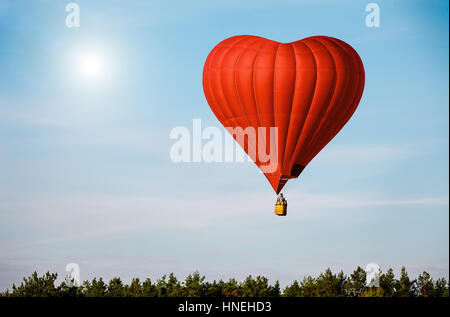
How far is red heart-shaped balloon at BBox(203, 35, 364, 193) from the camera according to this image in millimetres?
40312

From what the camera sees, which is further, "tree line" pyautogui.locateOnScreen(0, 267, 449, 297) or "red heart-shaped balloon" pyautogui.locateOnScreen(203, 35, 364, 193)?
"tree line" pyautogui.locateOnScreen(0, 267, 449, 297)

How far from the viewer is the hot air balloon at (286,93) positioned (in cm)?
4031

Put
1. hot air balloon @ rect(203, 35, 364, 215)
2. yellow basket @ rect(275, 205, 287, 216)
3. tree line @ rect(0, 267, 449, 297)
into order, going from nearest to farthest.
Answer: yellow basket @ rect(275, 205, 287, 216) → hot air balloon @ rect(203, 35, 364, 215) → tree line @ rect(0, 267, 449, 297)

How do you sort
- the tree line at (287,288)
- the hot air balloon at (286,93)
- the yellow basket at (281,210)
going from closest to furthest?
1. the yellow basket at (281,210)
2. the hot air balloon at (286,93)
3. the tree line at (287,288)

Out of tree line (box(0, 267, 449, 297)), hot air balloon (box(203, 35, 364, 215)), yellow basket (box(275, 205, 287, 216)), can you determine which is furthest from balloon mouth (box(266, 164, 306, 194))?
tree line (box(0, 267, 449, 297))

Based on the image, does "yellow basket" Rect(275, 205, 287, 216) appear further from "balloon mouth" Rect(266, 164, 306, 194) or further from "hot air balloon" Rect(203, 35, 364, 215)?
"hot air balloon" Rect(203, 35, 364, 215)

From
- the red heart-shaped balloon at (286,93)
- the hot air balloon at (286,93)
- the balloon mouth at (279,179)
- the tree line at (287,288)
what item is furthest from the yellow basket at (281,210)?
the tree line at (287,288)

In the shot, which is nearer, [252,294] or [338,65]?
[338,65]

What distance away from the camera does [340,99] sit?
41.1 meters

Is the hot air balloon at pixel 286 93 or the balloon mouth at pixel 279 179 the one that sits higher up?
the hot air balloon at pixel 286 93

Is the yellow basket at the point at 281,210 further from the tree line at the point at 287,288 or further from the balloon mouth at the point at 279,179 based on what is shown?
the tree line at the point at 287,288
